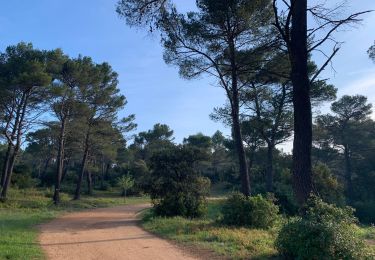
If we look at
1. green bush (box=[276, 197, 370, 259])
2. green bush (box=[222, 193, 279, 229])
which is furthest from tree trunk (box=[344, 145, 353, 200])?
green bush (box=[276, 197, 370, 259])

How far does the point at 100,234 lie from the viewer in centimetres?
1410

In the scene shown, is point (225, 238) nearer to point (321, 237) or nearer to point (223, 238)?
point (223, 238)

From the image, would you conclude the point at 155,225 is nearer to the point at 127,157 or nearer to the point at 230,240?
the point at 230,240

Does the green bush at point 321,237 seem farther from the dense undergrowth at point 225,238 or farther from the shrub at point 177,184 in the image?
the shrub at point 177,184

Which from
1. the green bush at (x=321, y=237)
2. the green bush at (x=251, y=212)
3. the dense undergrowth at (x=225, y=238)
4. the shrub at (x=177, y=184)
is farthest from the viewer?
the shrub at (x=177, y=184)

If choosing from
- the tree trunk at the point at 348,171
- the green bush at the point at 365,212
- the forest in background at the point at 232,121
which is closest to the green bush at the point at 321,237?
the forest in background at the point at 232,121

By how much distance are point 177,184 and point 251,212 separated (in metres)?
5.34

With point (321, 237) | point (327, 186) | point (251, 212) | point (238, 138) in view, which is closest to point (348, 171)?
point (327, 186)

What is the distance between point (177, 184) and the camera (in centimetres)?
1927

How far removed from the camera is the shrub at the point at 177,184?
62.5 ft

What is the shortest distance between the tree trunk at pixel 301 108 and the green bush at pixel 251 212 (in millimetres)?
4798

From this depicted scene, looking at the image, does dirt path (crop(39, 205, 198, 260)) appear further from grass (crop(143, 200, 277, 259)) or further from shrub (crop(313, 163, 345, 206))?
shrub (crop(313, 163, 345, 206))

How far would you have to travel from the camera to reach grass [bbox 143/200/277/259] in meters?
9.62

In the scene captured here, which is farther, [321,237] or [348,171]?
[348,171]
